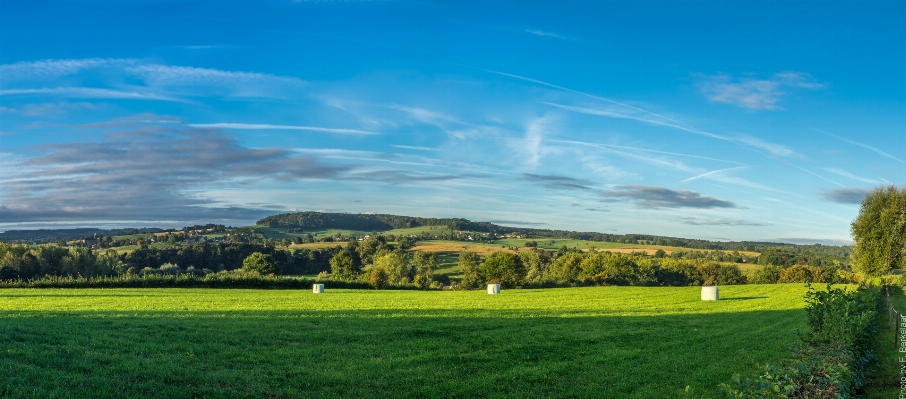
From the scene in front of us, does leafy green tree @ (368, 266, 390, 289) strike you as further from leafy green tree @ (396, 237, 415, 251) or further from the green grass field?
leafy green tree @ (396, 237, 415, 251)

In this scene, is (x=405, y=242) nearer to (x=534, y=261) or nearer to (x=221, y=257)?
(x=534, y=261)

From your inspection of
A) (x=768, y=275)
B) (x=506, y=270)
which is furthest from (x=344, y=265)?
(x=768, y=275)

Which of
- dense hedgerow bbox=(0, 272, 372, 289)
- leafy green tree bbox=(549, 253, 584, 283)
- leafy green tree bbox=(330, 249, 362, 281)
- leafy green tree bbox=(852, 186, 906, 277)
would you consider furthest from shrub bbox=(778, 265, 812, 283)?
leafy green tree bbox=(330, 249, 362, 281)

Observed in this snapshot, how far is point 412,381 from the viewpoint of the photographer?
12008 millimetres

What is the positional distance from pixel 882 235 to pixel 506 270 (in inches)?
1656

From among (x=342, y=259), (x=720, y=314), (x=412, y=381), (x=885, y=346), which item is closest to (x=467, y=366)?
(x=412, y=381)

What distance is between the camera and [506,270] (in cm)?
6988

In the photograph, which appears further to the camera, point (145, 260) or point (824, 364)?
point (145, 260)

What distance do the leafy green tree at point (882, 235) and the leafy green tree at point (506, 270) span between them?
38219mm

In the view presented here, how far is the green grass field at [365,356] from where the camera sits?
11.0 m

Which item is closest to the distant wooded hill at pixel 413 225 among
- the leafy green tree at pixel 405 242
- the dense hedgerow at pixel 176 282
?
the leafy green tree at pixel 405 242

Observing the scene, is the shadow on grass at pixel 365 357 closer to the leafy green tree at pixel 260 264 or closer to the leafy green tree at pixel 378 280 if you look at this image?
the leafy green tree at pixel 378 280

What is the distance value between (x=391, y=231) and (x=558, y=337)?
12688cm

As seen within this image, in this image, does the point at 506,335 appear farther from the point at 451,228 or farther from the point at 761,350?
the point at 451,228
